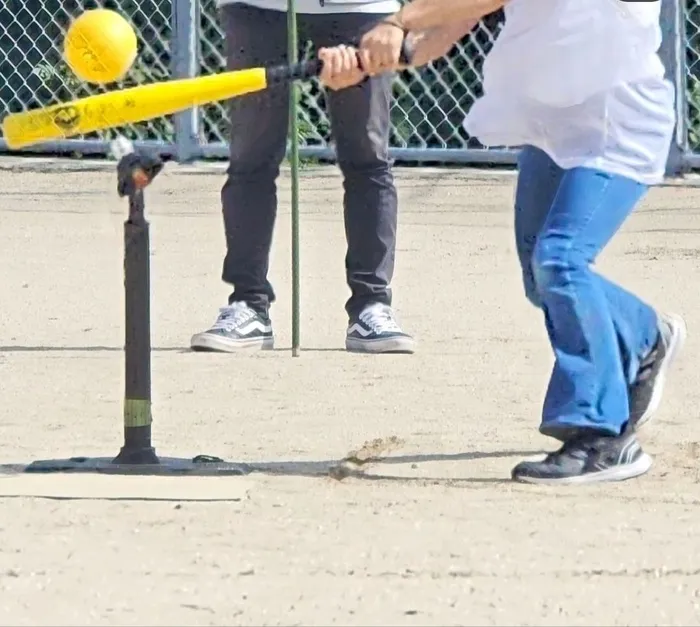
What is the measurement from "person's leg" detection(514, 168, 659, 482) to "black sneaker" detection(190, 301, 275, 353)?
1998mm

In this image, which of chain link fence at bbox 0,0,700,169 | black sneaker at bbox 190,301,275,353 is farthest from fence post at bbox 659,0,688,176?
black sneaker at bbox 190,301,275,353

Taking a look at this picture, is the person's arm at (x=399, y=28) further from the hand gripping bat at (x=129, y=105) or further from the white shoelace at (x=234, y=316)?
the white shoelace at (x=234, y=316)

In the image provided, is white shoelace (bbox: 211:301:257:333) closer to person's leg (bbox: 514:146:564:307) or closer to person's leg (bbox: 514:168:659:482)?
person's leg (bbox: 514:146:564:307)

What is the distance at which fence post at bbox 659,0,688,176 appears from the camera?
10.7 metres

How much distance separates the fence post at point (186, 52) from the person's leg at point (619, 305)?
21.2 feet

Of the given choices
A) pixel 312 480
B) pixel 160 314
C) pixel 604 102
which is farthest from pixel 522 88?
pixel 160 314

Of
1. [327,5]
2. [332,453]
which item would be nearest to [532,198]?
[332,453]

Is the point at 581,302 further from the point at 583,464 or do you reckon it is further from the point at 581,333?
the point at 583,464

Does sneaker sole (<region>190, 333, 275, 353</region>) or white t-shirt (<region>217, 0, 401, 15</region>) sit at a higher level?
white t-shirt (<region>217, 0, 401, 15</region>)

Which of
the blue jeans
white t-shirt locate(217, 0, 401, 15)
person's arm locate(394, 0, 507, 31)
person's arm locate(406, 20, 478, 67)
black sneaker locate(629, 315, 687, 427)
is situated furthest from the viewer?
white t-shirt locate(217, 0, 401, 15)

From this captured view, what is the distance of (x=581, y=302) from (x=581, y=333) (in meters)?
0.08

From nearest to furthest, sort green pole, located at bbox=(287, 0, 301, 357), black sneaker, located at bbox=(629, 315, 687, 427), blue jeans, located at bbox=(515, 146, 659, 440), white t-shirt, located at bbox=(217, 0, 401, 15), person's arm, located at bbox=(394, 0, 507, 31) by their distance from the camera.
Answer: person's arm, located at bbox=(394, 0, 507, 31), blue jeans, located at bbox=(515, 146, 659, 440), black sneaker, located at bbox=(629, 315, 687, 427), green pole, located at bbox=(287, 0, 301, 357), white t-shirt, located at bbox=(217, 0, 401, 15)

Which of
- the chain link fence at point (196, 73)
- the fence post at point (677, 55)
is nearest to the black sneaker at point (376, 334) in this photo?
the fence post at point (677, 55)

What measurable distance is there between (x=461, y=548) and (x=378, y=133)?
8.88 feet
